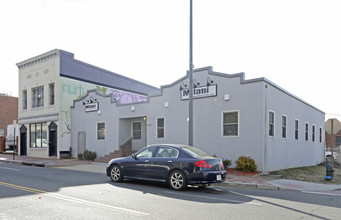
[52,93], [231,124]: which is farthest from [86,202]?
[52,93]

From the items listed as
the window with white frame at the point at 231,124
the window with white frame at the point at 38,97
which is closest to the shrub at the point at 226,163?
the window with white frame at the point at 231,124

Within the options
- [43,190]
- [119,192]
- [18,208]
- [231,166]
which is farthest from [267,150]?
[18,208]

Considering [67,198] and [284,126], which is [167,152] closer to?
[67,198]

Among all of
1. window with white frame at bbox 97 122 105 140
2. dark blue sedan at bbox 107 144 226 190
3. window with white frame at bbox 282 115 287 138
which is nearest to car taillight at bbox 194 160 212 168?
dark blue sedan at bbox 107 144 226 190

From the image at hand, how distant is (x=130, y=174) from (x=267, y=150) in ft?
26.7

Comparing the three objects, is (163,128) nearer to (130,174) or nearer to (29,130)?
(130,174)

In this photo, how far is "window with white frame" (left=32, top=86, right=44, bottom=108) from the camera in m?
28.3

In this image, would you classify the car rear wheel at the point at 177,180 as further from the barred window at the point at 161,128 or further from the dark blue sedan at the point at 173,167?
the barred window at the point at 161,128

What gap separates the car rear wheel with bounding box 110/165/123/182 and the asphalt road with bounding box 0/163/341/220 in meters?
0.72

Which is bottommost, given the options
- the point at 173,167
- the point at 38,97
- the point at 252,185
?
the point at 252,185

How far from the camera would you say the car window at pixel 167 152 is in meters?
10.5

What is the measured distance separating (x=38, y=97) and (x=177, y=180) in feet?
74.5

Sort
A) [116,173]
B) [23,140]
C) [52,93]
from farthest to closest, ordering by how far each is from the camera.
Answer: [23,140], [52,93], [116,173]

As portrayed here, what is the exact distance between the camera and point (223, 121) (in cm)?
1736
